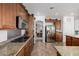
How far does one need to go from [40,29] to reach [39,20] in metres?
0.64

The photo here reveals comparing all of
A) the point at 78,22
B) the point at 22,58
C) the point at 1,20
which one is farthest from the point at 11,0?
the point at 78,22

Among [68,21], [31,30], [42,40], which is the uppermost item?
[68,21]

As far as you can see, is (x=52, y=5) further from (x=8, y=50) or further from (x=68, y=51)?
(x=68, y=51)

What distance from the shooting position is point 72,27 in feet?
31.2

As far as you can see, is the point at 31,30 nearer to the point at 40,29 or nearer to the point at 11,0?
the point at 40,29

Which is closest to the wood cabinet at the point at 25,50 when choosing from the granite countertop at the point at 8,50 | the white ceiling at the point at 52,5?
the granite countertop at the point at 8,50

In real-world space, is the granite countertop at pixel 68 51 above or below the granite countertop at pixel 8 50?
above

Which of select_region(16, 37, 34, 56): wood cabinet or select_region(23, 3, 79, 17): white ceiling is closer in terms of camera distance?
select_region(16, 37, 34, 56): wood cabinet

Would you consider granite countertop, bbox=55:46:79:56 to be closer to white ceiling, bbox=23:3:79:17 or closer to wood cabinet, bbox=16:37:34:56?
wood cabinet, bbox=16:37:34:56

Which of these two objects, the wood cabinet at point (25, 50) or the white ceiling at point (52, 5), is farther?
the white ceiling at point (52, 5)

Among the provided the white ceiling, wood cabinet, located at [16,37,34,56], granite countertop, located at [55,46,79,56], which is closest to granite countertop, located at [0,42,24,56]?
wood cabinet, located at [16,37,34,56]

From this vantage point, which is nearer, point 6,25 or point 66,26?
point 6,25

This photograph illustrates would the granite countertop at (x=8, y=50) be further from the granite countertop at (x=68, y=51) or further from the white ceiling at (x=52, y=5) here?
the white ceiling at (x=52, y=5)

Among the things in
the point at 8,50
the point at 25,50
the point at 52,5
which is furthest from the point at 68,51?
the point at 52,5
